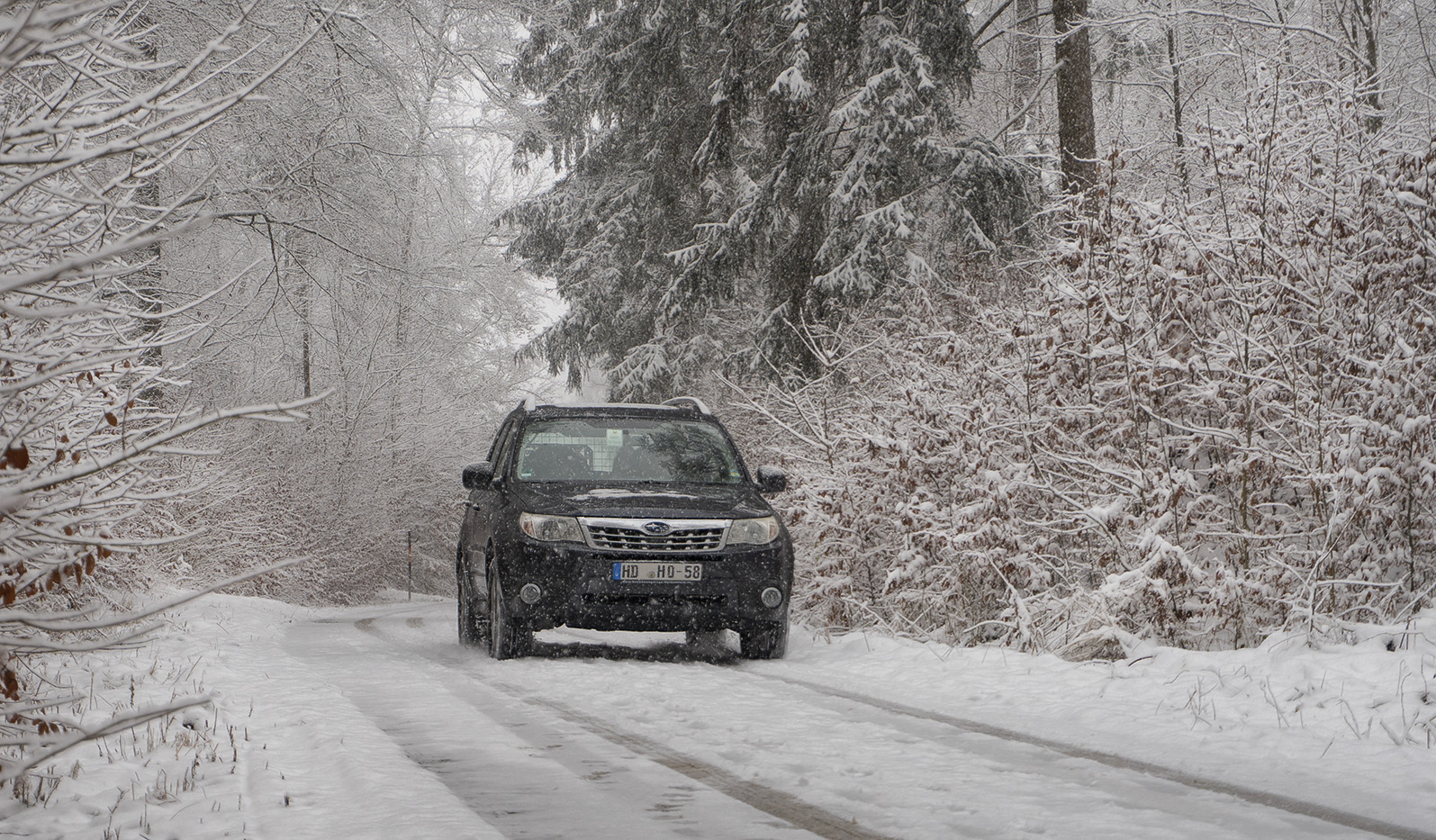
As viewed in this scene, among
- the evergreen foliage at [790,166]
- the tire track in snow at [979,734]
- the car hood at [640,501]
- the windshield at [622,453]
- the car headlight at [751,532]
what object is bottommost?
the tire track in snow at [979,734]

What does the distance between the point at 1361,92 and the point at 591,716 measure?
659 cm

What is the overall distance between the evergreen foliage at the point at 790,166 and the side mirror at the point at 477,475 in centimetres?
379

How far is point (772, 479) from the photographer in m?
10.1

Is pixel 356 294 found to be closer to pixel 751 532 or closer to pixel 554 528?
pixel 554 528

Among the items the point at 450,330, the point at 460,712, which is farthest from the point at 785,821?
the point at 450,330

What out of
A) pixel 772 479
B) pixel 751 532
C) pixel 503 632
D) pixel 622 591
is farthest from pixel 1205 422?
pixel 503 632

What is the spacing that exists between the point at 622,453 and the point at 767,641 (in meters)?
1.93

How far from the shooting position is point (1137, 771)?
5.39 m

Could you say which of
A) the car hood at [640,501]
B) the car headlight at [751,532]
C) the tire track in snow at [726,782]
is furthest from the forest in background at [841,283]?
the tire track in snow at [726,782]

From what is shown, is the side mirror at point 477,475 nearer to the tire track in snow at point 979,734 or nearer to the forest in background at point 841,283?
the forest in background at point 841,283

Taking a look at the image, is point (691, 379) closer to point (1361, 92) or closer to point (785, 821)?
point (1361, 92)

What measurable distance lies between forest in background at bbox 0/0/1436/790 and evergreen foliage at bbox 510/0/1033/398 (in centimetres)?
6

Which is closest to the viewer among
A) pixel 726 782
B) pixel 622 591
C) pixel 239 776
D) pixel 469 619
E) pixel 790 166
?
pixel 726 782

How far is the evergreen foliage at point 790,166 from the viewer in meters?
14.9
